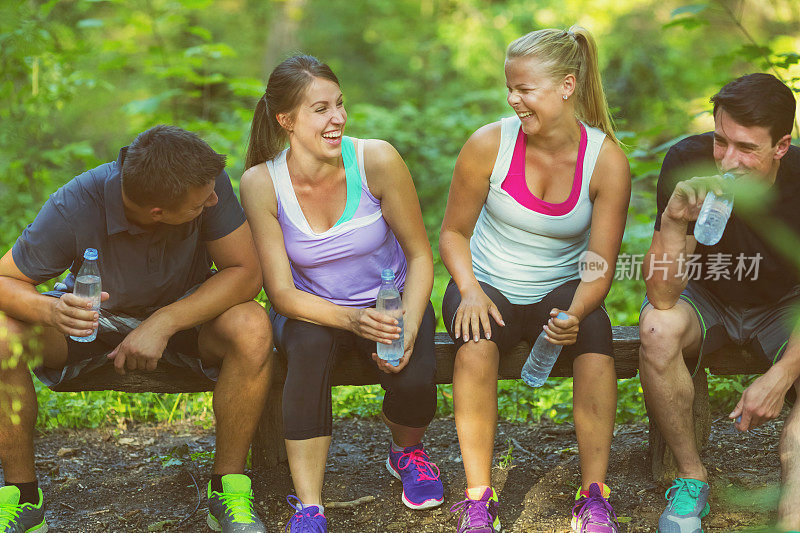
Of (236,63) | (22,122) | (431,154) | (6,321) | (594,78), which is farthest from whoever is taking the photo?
(236,63)

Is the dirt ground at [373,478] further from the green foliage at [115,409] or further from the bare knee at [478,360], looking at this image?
the bare knee at [478,360]

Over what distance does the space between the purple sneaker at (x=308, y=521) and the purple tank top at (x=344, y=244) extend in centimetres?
75

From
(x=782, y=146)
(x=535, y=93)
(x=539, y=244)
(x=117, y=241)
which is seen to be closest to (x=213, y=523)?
(x=117, y=241)

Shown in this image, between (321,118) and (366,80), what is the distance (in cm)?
1007

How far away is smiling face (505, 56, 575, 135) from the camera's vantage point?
285 cm

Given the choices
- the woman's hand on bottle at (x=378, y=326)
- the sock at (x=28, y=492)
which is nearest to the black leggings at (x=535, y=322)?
the woman's hand on bottle at (x=378, y=326)

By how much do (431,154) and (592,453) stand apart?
5490 mm

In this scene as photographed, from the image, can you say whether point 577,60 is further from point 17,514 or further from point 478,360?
point 17,514

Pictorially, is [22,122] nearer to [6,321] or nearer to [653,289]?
[6,321]

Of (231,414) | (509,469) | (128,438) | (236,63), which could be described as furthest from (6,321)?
(236,63)

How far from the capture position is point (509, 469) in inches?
129

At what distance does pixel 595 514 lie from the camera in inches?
104

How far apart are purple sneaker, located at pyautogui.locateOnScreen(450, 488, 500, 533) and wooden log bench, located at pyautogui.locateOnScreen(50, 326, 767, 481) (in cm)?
49

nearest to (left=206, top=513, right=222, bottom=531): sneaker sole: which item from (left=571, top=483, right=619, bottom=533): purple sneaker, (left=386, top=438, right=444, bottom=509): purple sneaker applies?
(left=386, top=438, right=444, bottom=509): purple sneaker
